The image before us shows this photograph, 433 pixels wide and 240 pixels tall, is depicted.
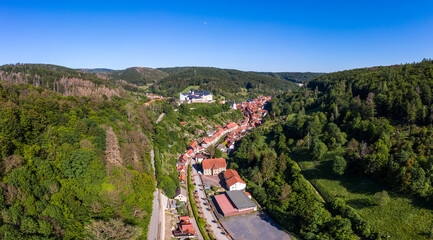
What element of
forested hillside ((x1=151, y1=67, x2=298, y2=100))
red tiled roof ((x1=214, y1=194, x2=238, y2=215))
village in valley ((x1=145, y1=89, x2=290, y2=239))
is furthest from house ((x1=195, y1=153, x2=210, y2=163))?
forested hillside ((x1=151, y1=67, x2=298, y2=100))

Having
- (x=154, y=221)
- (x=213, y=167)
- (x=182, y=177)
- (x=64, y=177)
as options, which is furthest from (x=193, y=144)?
(x=64, y=177)

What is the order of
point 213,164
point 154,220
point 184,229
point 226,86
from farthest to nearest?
point 226,86 → point 213,164 → point 154,220 → point 184,229

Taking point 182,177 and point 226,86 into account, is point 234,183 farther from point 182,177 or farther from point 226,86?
point 226,86

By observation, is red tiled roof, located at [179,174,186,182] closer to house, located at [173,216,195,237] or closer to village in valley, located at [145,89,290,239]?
village in valley, located at [145,89,290,239]

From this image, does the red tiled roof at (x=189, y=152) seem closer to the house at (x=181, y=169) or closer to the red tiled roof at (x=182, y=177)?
the house at (x=181, y=169)

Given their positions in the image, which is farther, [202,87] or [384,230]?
[202,87]

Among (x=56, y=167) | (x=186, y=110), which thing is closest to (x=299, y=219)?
(x=56, y=167)

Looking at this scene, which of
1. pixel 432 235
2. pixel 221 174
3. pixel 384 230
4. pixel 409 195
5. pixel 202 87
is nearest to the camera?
pixel 432 235

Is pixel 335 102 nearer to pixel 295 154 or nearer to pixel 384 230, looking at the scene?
pixel 295 154
